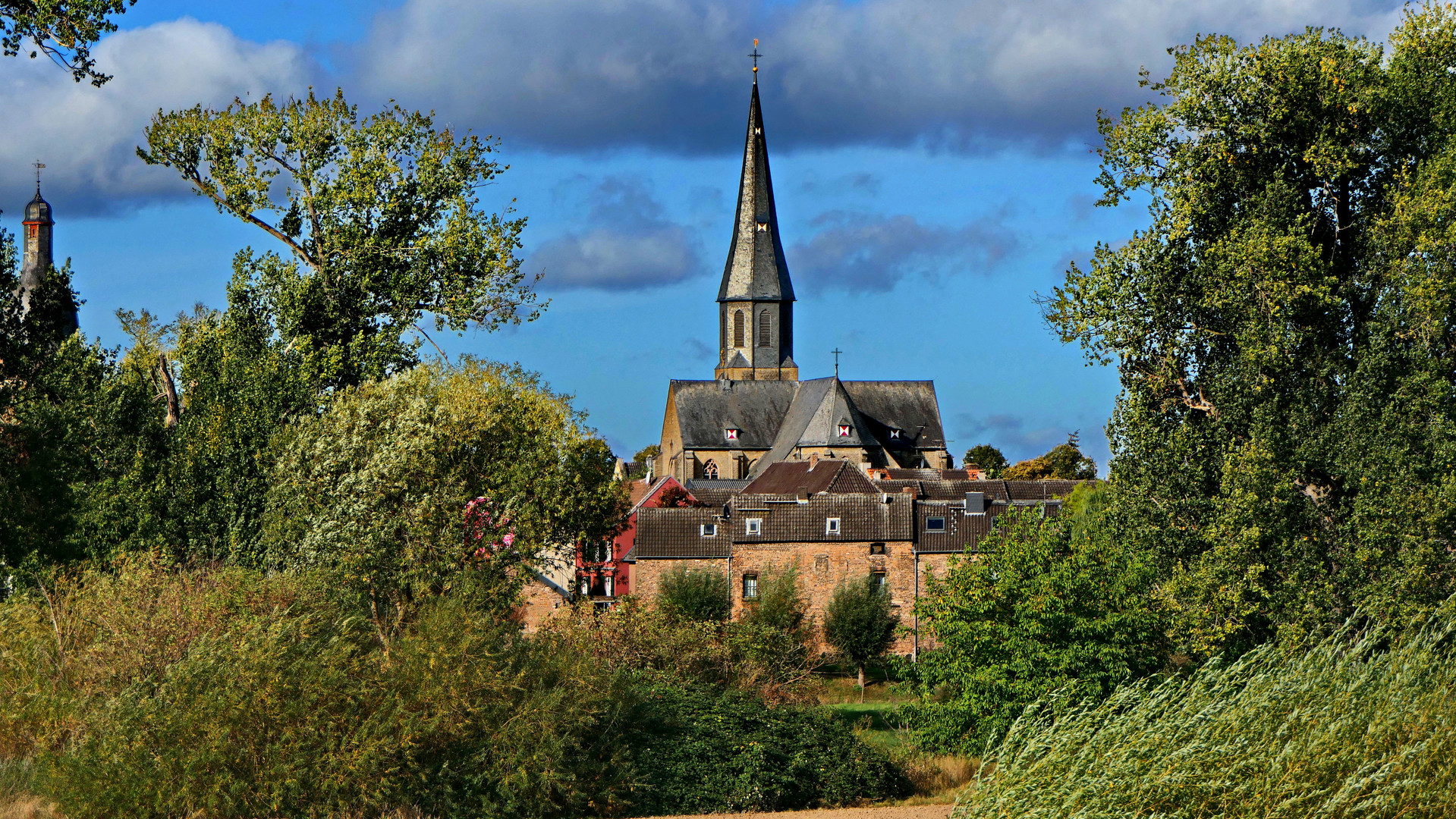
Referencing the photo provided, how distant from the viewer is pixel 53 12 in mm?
15078

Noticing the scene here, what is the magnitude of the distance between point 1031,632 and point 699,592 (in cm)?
2014

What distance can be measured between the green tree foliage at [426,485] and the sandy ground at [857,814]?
5300 millimetres

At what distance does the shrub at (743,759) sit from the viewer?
17.6 m

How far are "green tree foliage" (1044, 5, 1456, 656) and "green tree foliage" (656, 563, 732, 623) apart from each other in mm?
19627

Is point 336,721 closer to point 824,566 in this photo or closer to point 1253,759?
point 1253,759

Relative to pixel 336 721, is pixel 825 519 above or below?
above

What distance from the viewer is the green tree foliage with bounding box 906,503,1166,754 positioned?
75.6ft

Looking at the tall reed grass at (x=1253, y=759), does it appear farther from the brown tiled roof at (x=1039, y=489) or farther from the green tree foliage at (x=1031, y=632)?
the brown tiled roof at (x=1039, y=489)

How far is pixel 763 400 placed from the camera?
4141 inches

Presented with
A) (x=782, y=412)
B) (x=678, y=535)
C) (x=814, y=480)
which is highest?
(x=782, y=412)

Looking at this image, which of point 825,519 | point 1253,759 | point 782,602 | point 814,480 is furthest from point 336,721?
point 814,480

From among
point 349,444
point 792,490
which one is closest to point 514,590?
point 349,444

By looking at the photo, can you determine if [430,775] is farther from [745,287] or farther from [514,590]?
[745,287]

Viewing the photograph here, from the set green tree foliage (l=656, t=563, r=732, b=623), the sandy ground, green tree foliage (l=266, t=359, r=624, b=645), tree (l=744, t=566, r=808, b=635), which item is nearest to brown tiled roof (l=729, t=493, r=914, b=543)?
tree (l=744, t=566, r=808, b=635)
